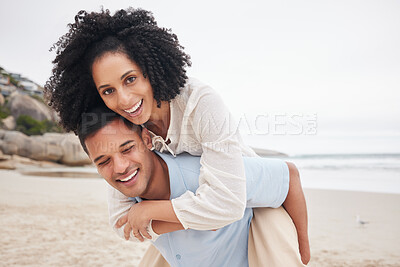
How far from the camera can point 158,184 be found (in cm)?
251

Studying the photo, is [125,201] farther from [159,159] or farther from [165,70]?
[165,70]

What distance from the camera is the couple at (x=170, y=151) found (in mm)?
2191

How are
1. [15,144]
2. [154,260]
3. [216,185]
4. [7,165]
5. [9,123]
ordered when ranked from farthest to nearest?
[9,123], [15,144], [7,165], [154,260], [216,185]

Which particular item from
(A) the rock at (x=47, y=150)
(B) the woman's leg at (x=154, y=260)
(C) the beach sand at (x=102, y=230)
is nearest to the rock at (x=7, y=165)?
(A) the rock at (x=47, y=150)

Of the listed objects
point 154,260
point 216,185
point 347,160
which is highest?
point 216,185

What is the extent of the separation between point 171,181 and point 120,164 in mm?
344

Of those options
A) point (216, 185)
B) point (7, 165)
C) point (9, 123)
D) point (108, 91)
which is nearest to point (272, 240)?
point (216, 185)

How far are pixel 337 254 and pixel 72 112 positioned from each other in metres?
5.28

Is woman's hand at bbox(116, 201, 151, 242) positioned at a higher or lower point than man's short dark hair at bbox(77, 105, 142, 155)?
lower

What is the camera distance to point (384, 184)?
13.3 meters

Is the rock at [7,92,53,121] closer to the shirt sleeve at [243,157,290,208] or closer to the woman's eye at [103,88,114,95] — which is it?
the woman's eye at [103,88,114,95]

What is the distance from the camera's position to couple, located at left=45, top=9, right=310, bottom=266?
2.19m

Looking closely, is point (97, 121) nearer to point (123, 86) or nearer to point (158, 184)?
point (123, 86)

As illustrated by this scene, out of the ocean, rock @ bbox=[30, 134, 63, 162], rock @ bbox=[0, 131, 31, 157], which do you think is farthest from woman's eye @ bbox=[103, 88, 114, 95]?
rock @ bbox=[0, 131, 31, 157]
